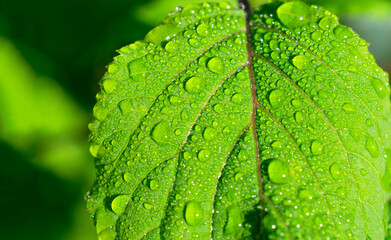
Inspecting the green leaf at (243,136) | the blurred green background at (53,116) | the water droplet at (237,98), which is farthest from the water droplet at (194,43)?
the blurred green background at (53,116)

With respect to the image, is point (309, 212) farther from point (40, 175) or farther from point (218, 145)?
point (40, 175)

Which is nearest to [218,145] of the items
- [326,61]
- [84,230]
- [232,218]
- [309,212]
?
[232,218]

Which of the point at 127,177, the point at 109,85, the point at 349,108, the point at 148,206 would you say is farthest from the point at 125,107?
the point at 349,108

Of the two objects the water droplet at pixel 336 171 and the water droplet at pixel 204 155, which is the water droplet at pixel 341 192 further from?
the water droplet at pixel 204 155

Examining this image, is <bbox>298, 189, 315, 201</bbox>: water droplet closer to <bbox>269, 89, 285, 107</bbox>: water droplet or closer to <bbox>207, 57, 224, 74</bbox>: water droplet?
<bbox>269, 89, 285, 107</bbox>: water droplet

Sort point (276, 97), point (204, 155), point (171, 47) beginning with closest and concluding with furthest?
point (204, 155), point (276, 97), point (171, 47)

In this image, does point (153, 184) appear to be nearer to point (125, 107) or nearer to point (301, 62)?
point (125, 107)
